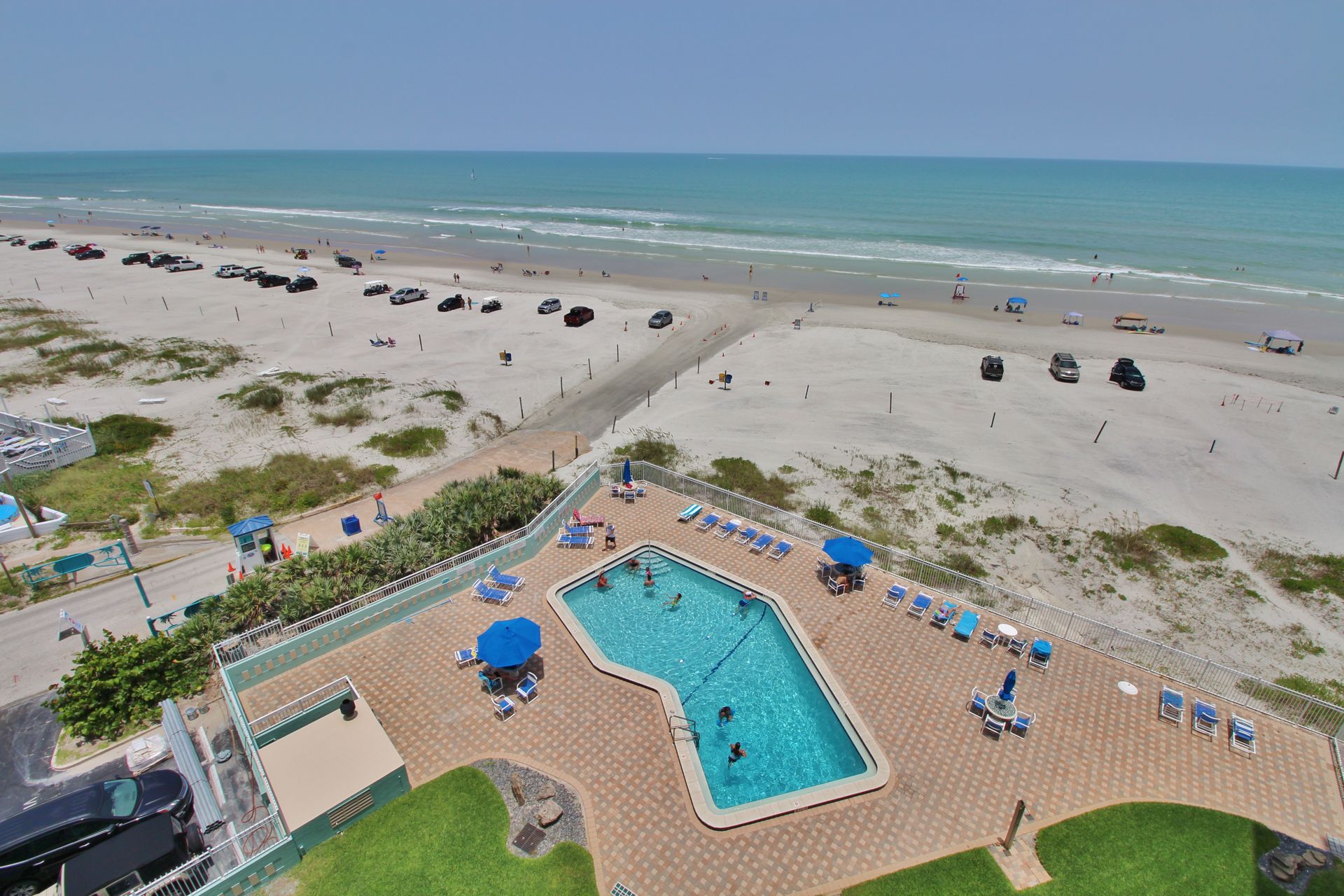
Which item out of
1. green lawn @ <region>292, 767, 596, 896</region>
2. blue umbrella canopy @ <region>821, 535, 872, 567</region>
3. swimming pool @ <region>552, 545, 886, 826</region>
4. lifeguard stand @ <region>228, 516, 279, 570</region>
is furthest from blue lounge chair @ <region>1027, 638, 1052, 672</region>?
lifeguard stand @ <region>228, 516, 279, 570</region>

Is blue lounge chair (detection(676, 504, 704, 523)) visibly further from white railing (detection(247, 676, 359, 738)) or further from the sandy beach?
white railing (detection(247, 676, 359, 738))

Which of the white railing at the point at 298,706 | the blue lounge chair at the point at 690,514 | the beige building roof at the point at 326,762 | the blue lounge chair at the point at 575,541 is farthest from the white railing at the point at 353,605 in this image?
the blue lounge chair at the point at 690,514

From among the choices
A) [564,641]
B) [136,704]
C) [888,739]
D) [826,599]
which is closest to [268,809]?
[136,704]

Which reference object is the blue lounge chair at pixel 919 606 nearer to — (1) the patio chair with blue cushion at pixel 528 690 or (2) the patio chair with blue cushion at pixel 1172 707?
(2) the patio chair with blue cushion at pixel 1172 707

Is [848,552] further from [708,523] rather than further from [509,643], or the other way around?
[509,643]

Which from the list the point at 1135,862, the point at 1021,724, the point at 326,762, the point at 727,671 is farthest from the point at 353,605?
the point at 1135,862
